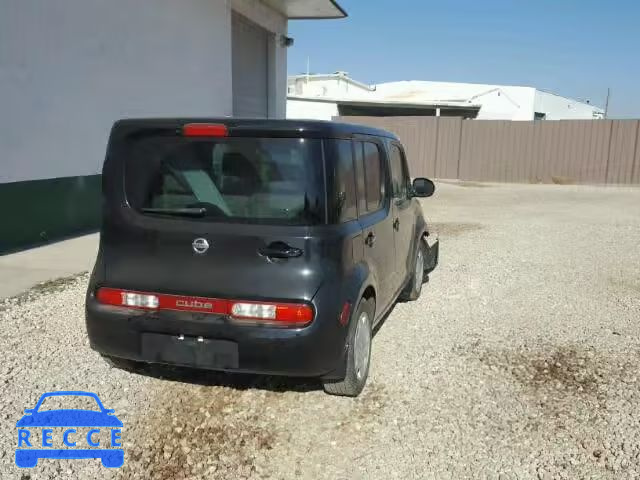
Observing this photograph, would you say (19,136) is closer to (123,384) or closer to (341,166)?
(123,384)

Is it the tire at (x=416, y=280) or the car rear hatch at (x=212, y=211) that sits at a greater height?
the car rear hatch at (x=212, y=211)

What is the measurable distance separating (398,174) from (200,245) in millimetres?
2386

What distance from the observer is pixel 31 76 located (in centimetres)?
748

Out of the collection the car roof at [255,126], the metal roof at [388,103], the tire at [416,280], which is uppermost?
the metal roof at [388,103]

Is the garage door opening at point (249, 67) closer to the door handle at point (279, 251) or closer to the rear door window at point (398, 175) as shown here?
the rear door window at point (398, 175)

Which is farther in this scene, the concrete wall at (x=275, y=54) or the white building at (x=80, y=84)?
the concrete wall at (x=275, y=54)

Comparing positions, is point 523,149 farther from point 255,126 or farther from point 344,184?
point 255,126

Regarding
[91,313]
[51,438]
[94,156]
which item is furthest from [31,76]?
[51,438]

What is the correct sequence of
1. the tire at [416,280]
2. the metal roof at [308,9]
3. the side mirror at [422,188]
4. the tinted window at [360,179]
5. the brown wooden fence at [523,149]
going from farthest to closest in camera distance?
the brown wooden fence at [523,149]
the metal roof at [308,9]
the tire at [416,280]
the side mirror at [422,188]
the tinted window at [360,179]

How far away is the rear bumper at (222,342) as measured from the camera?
3.07m

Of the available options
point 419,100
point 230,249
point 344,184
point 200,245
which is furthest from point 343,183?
point 419,100

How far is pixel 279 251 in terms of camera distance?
3.04 m

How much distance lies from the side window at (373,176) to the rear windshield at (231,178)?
825 mm

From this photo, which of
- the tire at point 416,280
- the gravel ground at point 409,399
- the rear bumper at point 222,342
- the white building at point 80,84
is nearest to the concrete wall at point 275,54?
the white building at point 80,84
